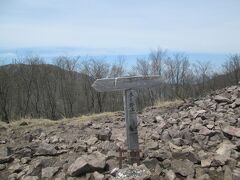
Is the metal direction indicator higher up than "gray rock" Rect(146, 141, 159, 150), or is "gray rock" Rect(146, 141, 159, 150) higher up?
the metal direction indicator

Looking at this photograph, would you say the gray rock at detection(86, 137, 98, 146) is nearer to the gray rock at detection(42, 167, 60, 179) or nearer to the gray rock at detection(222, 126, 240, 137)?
the gray rock at detection(42, 167, 60, 179)

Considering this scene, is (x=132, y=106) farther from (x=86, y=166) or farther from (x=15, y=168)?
(x=15, y=168)

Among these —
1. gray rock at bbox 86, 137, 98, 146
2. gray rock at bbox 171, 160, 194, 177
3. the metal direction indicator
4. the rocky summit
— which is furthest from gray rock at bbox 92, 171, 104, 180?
gray rock at bbox 86, 137, 98, 146

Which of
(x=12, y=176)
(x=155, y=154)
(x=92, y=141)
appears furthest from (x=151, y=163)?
(x=12, y=176)

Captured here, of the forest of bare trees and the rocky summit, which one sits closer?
the rocky summit

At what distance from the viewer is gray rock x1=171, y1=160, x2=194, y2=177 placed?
5.02 meters

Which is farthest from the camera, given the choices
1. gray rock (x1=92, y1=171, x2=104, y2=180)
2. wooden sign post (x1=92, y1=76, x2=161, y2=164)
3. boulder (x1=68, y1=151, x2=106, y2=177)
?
wooden sign post (x1=92, y1=76, x2=161, y2=164)

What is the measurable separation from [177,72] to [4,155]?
25869 millimetres

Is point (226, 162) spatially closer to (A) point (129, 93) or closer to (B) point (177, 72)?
(A) point (129, 93)

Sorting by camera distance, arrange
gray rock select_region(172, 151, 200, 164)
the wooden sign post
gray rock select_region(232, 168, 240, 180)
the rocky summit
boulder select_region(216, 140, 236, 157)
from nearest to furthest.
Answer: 1. gray rock select_region(232, 168, 240, 180)
2. the rocky summit
3. the wooden sign post
4. gray rock select_region(172, 151, 200, 164)
5. boulder select_region(216, 140, 236, 157)

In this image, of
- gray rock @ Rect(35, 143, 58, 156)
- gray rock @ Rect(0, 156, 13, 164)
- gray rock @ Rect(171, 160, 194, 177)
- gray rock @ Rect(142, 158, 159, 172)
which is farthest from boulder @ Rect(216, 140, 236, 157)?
gray rock @ Rect(0, 156, 13, 164)

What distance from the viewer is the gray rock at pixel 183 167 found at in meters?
5.02

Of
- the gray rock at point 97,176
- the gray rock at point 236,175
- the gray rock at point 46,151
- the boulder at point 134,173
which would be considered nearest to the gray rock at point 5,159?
the gray rock at point 46,151

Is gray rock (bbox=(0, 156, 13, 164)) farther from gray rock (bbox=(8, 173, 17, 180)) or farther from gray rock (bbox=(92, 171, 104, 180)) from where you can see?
gray rock (bbox=(92, 171, 104, 180))
